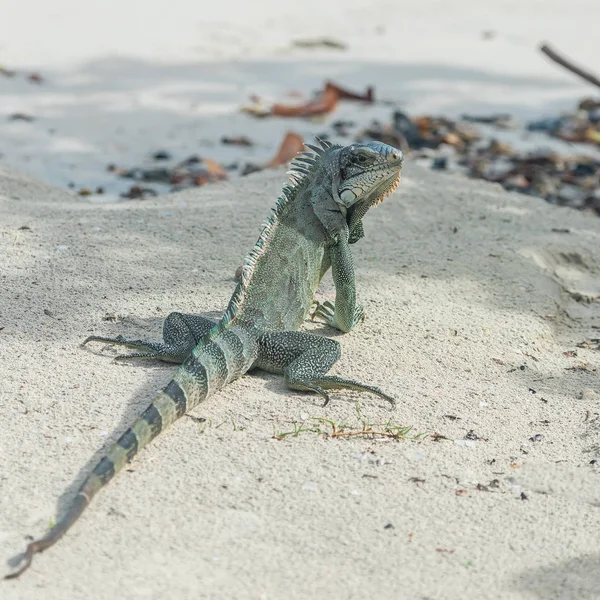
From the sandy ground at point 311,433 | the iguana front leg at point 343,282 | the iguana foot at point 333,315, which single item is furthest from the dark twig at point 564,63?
the iguana front leg at point 343,282

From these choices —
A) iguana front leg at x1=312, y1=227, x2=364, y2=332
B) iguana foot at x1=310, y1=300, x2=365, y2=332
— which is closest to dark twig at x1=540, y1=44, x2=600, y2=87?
iguana foot at x1=310, y1=300, x2=365, y2=332

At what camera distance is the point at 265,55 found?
1170 cm

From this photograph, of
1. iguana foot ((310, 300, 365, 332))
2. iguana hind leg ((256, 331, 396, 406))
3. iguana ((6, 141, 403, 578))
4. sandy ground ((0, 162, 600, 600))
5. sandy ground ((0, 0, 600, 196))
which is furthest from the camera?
sandy ground ((0, 0, 600, 196))

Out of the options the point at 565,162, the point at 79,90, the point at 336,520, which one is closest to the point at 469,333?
the point at 336,520

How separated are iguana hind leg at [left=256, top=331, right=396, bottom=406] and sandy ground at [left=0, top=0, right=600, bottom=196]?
3986 mm

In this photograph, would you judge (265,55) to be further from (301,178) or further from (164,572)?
(164,572)

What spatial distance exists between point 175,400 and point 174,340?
2.10 feet

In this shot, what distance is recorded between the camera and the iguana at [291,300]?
3996 millimetres

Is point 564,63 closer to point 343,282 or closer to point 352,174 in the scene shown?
point 352,174

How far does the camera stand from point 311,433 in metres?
3.89

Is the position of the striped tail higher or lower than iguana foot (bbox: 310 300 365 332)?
higher

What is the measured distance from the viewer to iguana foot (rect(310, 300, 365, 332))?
4.84m

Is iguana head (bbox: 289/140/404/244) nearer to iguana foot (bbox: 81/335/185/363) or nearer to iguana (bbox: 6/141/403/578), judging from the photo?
iguana (bbox: 6/141/403/578)

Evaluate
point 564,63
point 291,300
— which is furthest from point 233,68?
point 291,300
